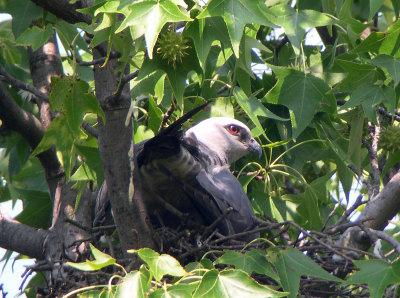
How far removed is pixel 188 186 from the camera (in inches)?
140

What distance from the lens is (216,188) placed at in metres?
3.64

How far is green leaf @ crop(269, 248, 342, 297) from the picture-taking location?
2.77 meters

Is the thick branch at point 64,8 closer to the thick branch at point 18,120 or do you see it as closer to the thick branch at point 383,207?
the thick branch at point 18,120

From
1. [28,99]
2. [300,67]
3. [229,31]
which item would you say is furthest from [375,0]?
[28,99]

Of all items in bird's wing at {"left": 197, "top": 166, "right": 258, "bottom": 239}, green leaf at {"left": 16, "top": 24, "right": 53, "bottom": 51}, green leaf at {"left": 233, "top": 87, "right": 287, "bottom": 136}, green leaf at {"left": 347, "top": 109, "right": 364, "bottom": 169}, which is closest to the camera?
green leaf at {"left": 233, "top": 87, "right": 287, "bottom": 136}

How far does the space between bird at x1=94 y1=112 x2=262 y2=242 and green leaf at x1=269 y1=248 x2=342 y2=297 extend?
49 cm

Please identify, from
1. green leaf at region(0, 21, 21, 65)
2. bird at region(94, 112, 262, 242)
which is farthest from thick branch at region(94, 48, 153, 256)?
green leaf at region(0, 21, 21, 65)

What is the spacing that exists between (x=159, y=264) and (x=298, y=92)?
153 centimetres

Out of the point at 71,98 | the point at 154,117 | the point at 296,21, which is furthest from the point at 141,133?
the point at 296,21

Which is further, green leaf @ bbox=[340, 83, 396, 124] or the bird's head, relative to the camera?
the bird's head

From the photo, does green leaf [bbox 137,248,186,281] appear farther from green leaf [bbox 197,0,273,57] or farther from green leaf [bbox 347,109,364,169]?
green leaf [bbox 347,109,364,169]

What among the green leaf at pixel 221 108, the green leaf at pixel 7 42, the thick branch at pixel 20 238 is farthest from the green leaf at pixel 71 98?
the green leaf at pixel 7 42

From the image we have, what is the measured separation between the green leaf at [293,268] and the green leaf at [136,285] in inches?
26.4

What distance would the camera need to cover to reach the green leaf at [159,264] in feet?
8.08
